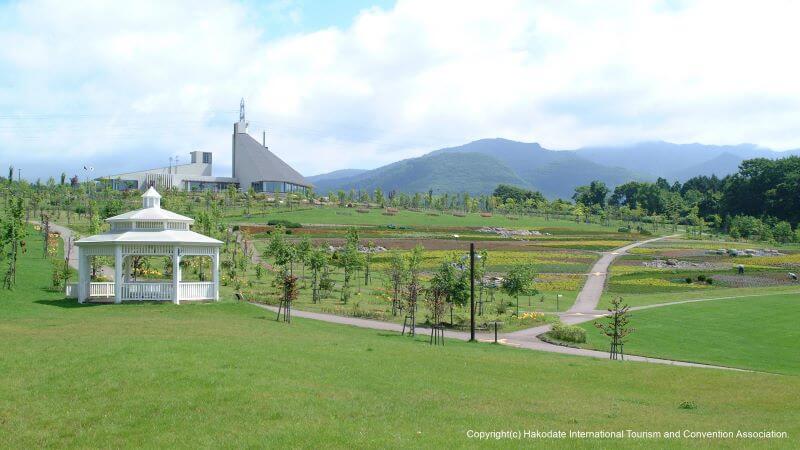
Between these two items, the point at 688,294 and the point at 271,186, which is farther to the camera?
the point at 271,186

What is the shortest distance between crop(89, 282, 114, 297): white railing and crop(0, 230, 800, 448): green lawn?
824cm

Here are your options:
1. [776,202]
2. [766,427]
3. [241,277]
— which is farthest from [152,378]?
[776,202]

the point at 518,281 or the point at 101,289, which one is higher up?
the point at 101,289

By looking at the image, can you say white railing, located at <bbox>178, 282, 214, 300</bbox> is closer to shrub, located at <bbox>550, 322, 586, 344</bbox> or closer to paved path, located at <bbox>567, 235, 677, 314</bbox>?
shrub, located at <bbox>550, 322, 586, 344</bbox>

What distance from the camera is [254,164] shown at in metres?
167

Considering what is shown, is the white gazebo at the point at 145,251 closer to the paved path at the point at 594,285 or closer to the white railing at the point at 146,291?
the white railing at the point at 146,291

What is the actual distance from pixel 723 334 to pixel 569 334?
28.0ft

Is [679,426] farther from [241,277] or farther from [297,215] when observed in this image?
[297,215]

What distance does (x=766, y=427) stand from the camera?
11.9 m

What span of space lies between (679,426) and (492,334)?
20322 mm

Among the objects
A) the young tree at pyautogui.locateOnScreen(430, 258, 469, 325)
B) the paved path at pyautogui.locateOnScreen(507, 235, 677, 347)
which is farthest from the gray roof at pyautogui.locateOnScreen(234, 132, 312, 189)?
the young tree at pyautogui.locateOnScreen(430, 258, 469, 325)

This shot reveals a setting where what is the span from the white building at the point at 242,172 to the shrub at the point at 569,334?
136 m

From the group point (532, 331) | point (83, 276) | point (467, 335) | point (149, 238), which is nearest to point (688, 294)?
point (532, 331)

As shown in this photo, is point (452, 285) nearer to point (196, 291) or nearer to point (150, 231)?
point (196, 291)
